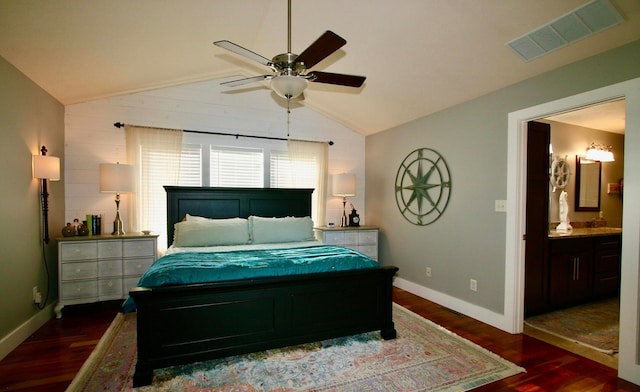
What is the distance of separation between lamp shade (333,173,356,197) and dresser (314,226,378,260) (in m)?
0.55

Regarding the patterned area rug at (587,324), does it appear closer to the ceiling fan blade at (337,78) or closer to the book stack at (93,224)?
the ceiling fan blade at (337,78)

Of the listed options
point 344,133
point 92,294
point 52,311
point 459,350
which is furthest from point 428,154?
point 52,311

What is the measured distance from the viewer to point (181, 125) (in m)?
4.10

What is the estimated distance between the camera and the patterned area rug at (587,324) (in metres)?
2.68

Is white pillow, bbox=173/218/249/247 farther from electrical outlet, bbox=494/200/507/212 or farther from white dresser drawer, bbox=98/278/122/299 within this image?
electrical outlet, bbox=494/200/507/212

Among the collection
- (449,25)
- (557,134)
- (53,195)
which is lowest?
(53,195)

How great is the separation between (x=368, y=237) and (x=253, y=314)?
2690 millimetres

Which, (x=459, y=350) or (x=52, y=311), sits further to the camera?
(x=52, y=311)

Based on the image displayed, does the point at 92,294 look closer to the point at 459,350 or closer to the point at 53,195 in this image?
the point at 53,195

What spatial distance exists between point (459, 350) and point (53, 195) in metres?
4.44

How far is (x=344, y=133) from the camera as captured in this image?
5.04 m

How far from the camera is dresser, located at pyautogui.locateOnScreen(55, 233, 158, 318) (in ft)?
10.6

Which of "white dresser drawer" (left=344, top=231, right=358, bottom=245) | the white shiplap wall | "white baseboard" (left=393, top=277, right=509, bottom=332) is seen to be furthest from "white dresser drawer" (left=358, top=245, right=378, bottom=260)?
the white shiplap wall

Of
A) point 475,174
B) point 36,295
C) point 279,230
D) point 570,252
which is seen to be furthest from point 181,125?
point 570,252
